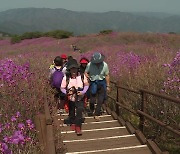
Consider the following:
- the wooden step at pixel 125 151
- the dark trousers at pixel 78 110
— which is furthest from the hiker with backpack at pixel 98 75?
the wooden step at pixel 125 151

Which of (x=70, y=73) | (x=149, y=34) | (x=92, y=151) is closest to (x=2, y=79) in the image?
(x=70, y=73)

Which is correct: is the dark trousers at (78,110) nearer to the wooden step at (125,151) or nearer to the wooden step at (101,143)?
the wooden step at (101,143)

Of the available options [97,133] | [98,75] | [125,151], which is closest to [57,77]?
[98,75]

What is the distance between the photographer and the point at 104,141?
6.61 m

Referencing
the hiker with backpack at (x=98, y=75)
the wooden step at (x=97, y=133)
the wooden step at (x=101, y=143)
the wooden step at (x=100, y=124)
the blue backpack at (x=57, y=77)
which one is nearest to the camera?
the wooden step at (x=101, y=143)

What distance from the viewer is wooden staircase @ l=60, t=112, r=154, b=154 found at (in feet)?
19.6

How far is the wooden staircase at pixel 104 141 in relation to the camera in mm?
5988

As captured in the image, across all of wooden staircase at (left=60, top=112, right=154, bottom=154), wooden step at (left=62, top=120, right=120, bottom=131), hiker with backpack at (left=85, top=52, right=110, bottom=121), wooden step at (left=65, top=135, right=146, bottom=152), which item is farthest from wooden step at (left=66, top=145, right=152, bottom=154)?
hiker with backpack at (left=85, top=52, right=110, bottom=121)

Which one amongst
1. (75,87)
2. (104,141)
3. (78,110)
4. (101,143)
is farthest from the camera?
(78,110)

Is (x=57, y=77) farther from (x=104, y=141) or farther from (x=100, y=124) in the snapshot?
(x=104, y=141)

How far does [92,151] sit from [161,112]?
6.08 feet

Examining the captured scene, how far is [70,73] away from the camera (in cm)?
702

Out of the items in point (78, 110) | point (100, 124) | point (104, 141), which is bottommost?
point (100, 124)

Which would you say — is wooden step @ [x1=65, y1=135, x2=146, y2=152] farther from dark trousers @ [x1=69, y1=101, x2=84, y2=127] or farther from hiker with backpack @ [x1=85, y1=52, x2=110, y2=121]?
hiker with backpack @ [x1=85, y1=52, x2=110, y2=121]
